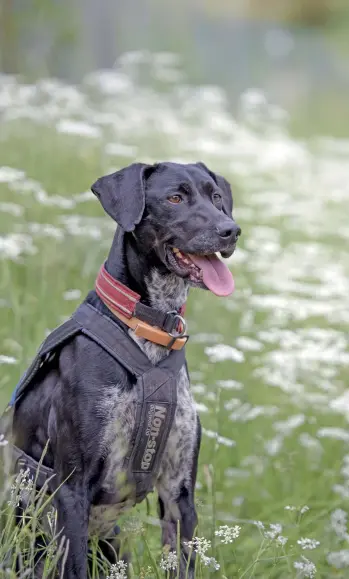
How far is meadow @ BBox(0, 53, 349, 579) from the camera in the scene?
443 centimetres

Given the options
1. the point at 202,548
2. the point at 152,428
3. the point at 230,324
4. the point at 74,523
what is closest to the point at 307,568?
the point at 202,548

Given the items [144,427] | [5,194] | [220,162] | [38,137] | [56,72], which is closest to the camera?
[144,427]

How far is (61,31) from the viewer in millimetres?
11641

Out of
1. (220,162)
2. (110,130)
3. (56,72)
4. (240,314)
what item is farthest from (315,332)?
(56,72)

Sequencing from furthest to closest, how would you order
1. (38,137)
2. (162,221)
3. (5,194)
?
(38,137) < (5,194) < (162,221)

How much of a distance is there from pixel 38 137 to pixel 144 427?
705 centimetres

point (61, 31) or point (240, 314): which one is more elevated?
point (61, 31)

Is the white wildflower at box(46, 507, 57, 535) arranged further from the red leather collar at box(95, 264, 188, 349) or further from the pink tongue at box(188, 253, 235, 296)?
the pink tongue at box(188, 253, 235, 296)

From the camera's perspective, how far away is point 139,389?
372 centimetres

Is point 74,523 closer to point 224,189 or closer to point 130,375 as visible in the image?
point 130,375

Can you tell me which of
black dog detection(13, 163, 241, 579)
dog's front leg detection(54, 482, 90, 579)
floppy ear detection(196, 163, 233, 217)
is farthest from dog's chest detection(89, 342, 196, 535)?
floppy ear detection(196, 163, 233, 217)

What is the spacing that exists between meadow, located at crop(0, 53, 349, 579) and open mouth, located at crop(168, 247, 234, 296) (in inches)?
23.6

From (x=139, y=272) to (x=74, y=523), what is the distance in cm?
103

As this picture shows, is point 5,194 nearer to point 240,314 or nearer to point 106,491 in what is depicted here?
point 240,314
